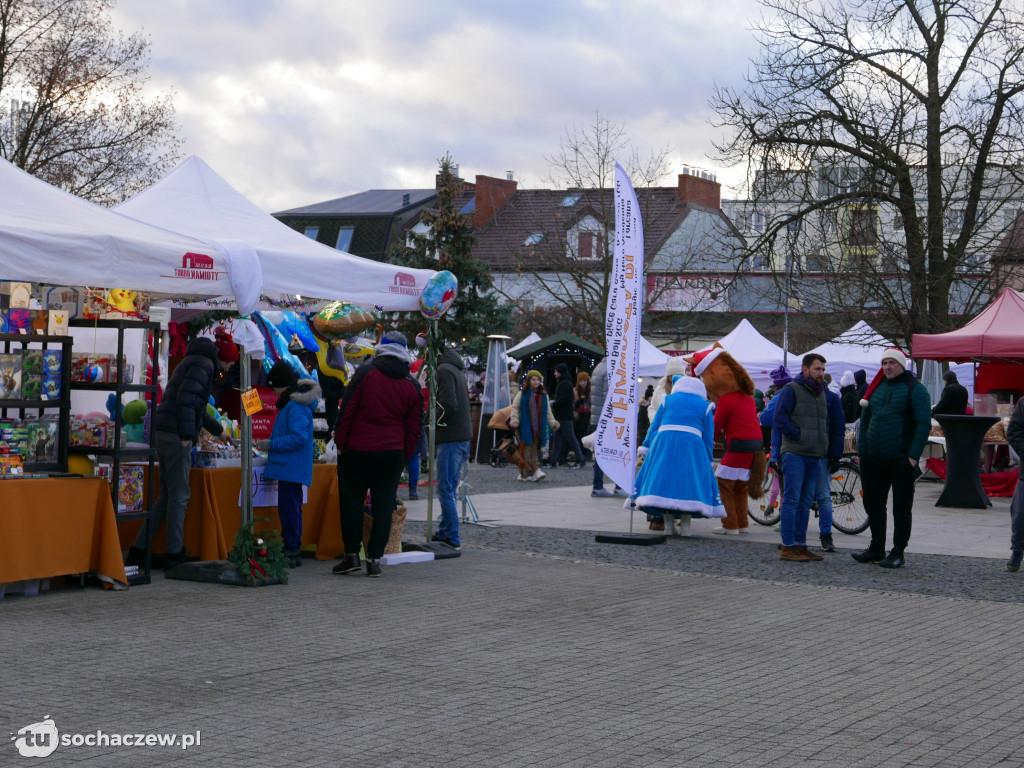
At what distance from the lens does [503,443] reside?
2484 centimetres

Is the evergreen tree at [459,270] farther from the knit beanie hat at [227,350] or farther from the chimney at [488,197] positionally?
the knit beanie hat at [227,350]

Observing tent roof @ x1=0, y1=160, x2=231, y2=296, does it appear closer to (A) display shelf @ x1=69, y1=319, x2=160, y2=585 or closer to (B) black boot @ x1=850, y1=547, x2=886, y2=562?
(A) display shelf @ x1=69, y1=319, x2=160, y2=585

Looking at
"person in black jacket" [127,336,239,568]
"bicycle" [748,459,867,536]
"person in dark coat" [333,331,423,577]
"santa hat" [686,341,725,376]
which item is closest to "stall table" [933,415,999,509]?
"bicycle" [748,459,867,536]

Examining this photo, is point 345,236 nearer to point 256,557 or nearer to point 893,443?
point 893,443

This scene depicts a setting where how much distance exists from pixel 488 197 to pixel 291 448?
199 ft

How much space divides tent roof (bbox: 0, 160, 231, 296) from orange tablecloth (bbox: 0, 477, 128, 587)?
149 cm

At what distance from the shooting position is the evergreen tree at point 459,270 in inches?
1626

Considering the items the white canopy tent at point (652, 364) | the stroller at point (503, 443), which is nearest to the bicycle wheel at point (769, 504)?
the stroller at point (503, 443)

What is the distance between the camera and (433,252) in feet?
138

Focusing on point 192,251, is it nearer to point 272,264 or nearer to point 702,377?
point 272,264

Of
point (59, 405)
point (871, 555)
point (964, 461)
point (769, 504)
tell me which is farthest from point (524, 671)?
point (964, 461)

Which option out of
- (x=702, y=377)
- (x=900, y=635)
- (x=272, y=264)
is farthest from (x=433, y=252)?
(x=900, y=635)

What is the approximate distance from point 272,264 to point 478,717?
5339 mm

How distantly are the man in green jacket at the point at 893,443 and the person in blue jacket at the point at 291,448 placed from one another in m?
5.02
